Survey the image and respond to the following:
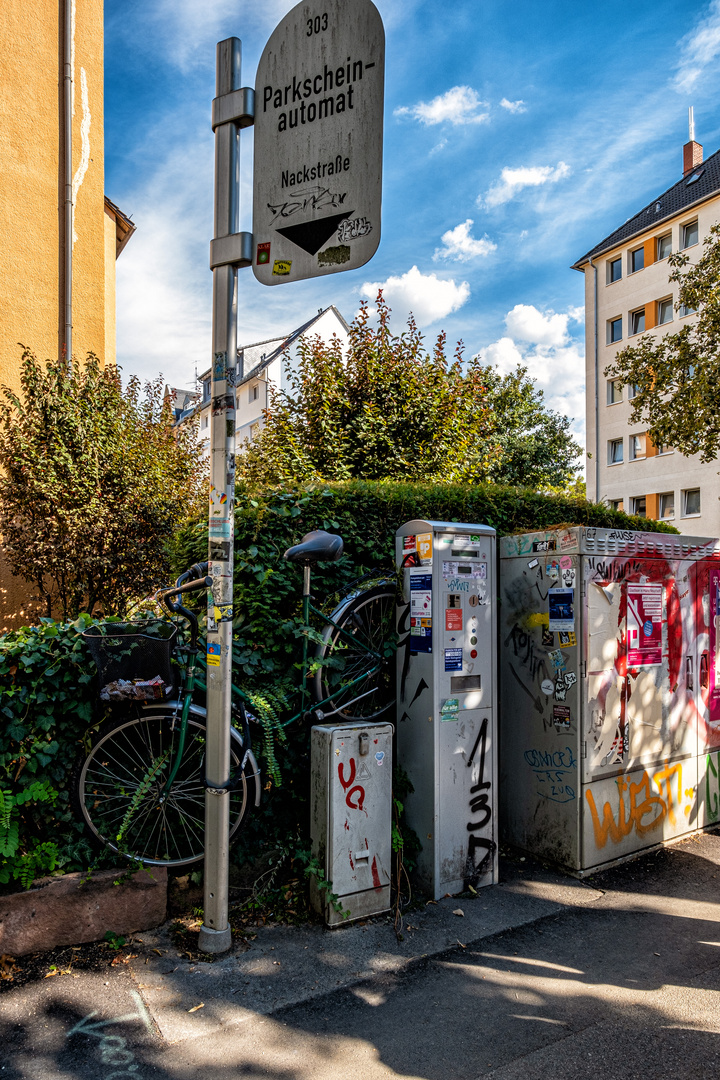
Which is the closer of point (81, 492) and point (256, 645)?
point (256, 645)

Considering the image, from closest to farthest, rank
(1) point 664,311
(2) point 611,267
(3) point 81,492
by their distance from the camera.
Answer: (3) point 81,492 → (1) point 664,311 → (2) point 611,267

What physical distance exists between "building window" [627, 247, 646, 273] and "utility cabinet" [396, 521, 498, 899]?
32.9m

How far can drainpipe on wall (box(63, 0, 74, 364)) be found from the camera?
10297mm

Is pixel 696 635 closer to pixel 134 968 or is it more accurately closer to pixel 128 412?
pixel 134 968

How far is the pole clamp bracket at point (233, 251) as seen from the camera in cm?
341

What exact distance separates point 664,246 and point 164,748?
3402 centimetres

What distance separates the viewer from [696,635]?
505cm

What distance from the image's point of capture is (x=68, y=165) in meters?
10.4

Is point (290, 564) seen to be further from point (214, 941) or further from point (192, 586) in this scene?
point (214, 941)

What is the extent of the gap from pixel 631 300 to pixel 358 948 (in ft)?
111

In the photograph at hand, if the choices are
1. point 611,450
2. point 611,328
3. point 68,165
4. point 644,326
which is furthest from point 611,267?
point 68,165

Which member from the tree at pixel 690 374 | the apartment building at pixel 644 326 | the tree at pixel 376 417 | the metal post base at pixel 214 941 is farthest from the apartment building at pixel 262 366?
the metal post base at pixel 214 941

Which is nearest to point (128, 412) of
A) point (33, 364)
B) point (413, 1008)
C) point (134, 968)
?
point (33, 364)

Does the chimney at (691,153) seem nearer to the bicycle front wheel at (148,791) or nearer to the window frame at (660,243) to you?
the window frame at (660,243)
